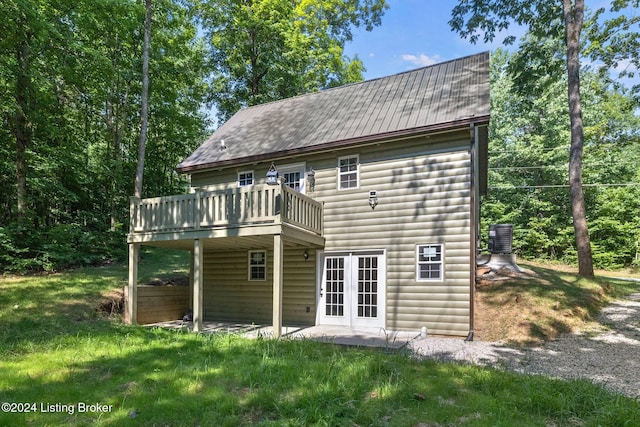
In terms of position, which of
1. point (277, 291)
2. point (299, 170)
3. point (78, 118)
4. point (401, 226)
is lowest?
point (277, 291)

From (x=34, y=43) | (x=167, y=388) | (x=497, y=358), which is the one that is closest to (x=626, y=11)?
(x=497, y=358)

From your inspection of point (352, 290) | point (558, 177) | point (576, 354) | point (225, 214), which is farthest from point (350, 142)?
point (558, 177)

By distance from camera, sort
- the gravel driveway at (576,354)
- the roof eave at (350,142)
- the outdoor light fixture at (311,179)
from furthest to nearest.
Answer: the outdoor light fixture at (311,179), the roof eave at (350,142), the gravel driveway at (576,354)

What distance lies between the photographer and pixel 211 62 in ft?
80.0

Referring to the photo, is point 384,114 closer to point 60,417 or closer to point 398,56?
point 60,417

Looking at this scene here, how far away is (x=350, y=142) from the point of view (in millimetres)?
9953

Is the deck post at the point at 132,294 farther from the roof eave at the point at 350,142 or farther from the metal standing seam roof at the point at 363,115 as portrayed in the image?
the metal standing seam roof at the point at 363,115

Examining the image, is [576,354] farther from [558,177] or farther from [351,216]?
[558,177]

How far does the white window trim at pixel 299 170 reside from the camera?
35.7ft

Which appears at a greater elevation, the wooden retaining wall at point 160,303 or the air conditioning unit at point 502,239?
the air conditioning unit at point 502,239

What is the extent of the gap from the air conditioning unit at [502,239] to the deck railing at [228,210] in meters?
6.64

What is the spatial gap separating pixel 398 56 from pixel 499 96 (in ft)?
36.9

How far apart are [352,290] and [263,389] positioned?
18.8ft

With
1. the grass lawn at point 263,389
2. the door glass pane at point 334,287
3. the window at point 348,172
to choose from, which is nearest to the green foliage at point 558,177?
the window at point 348,172
